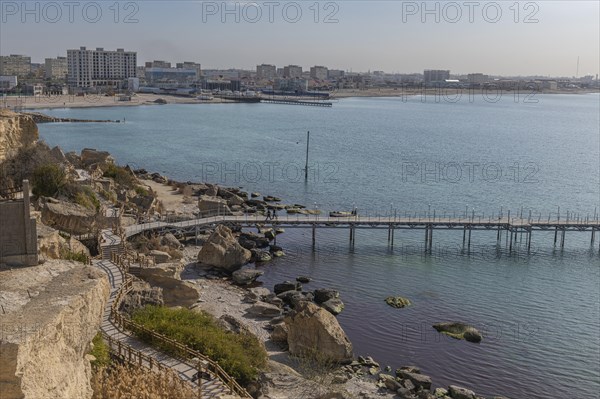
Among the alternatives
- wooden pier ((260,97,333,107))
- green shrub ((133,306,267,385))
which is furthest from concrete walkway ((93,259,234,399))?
wooden pier ((260,97,333,107))

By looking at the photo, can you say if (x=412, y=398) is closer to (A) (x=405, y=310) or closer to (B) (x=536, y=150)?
(A) (x=405, y=310)

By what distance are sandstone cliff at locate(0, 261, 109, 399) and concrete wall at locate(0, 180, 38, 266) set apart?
67 centimetres

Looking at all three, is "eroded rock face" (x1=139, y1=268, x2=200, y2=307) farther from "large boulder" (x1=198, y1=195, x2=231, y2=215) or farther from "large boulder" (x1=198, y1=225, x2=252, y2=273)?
"large boulder" (x1=198, y1=195, x2=231, y2=215)

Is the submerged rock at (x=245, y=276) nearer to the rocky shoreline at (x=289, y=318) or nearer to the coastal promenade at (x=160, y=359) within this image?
the rocky shoreline at (x=289, y=318)

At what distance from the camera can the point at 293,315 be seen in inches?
889

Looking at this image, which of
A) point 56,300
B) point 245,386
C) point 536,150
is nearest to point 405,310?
point 245,386

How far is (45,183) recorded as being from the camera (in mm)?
30312

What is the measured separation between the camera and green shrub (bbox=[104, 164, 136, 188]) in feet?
143

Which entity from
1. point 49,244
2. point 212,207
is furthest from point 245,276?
point 49,244

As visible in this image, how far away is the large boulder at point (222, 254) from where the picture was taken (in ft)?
103

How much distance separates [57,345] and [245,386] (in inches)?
250

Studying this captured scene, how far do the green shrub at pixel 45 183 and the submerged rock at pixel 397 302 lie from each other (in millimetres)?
16464

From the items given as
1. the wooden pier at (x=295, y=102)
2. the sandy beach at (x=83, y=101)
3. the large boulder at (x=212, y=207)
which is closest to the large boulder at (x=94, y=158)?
the large boulder at (x=212, y=207)

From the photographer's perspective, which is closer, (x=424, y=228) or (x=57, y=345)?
(x=57, y=345)
